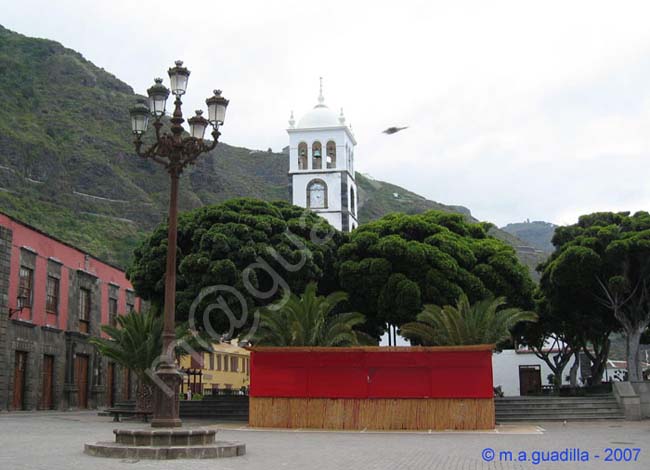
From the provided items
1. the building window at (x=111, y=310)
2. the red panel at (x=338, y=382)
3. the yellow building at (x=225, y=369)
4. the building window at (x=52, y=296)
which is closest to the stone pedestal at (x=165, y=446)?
the red panel at (x=338, y=382)

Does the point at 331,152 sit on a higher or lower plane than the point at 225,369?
higher

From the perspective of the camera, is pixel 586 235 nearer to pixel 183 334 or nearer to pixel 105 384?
pixel 183 334

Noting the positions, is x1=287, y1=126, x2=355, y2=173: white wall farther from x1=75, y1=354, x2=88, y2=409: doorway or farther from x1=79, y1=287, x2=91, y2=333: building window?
x1=75, y1=354, x2=88, y2=409: doorway

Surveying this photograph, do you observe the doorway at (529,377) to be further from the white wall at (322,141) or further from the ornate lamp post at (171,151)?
the ornate lamp post at (171,151)

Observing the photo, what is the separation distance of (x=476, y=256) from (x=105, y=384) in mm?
17794

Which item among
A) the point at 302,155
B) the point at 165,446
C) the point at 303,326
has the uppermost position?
the point at 302,155

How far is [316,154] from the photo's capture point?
56.6 m

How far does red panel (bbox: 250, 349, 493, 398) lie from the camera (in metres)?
21.1

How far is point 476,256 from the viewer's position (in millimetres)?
29734

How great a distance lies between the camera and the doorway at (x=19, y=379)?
27.5m

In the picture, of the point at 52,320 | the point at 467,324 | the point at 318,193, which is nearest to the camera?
the point at 467,324

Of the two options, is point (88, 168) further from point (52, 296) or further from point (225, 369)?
point (52, 296)

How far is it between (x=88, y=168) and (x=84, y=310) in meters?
69.4

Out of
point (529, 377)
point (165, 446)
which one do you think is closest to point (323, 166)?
point (529, 377)
